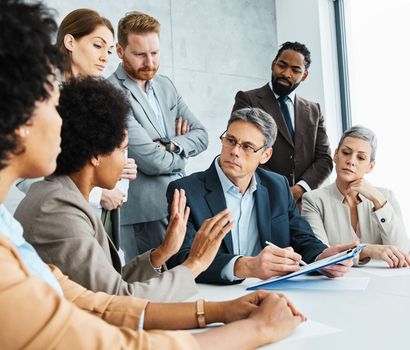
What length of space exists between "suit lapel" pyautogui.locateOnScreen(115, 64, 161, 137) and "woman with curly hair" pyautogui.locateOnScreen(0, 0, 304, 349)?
1836mm

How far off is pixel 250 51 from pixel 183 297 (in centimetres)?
457

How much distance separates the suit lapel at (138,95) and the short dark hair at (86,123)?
1.07 metres

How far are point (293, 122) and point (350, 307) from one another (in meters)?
2.22

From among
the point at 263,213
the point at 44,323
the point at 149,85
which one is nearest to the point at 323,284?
the point at 263,213

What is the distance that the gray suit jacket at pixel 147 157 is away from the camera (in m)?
2.68

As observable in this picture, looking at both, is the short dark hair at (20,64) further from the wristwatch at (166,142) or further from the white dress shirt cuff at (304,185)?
the white dress shirt cuff at (304,185)

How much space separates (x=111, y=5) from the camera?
4.76 m

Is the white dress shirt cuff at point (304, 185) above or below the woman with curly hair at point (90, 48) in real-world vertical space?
below

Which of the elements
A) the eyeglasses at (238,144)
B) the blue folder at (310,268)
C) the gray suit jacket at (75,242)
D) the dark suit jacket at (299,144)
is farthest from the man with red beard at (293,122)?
the gray suit jacket at (75,242)

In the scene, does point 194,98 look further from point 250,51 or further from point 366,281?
point 366,281

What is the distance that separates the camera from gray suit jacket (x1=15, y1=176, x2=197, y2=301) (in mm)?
1396

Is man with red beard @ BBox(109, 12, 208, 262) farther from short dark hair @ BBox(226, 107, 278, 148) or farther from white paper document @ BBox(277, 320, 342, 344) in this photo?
white paper document @ BBox(277, 320, 342, 344)

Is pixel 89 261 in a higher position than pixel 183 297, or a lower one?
higher

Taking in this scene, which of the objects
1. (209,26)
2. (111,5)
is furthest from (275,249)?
(209,26)
